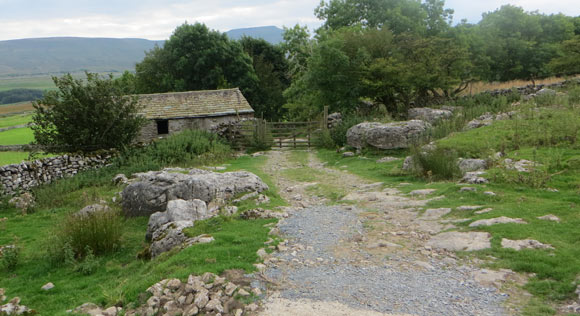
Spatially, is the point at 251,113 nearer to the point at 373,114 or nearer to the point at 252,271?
the point at 373,114

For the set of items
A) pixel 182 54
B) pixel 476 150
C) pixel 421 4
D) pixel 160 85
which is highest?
pixel 421 4

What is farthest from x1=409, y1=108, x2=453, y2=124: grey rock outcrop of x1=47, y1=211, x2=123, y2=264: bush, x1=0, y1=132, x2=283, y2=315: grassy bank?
x1=47, y1=211, x2=123, y2=264: bush

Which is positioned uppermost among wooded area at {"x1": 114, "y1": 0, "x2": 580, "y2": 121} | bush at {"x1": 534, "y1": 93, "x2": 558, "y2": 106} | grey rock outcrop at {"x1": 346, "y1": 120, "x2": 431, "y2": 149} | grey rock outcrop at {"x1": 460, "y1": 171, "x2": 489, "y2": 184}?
wooded area at {"x1": 114, "y1": 0, "x2": 580, "y2": 121}

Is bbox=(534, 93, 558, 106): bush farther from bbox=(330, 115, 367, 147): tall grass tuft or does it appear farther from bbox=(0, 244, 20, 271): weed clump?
bbox=(0, 244, 20, 271): weed clump

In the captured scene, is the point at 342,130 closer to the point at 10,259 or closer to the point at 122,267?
the point at 122,267

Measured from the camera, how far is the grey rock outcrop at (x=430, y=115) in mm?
21234

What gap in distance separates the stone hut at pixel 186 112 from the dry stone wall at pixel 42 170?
28.5ft

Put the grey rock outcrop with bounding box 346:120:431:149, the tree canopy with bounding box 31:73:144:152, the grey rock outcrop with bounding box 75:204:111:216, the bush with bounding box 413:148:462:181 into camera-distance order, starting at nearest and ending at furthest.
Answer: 1. the grey rock outcrop with bounding box 75:204:111:216
2. the bush with bounding box 413:148:462:181
3. the tree canopy with bounding box 31:73:144:152
4. the grey rock outcrop with bounding box 346:120:431:149

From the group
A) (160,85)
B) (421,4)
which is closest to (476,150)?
(421,4)

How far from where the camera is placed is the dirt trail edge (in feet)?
15.9

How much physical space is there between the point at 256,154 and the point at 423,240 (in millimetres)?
15783

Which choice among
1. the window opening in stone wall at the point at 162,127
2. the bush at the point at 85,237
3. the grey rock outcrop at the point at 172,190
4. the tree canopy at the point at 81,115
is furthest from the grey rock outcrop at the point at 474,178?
the window opening in stone wall at the point at 162,127

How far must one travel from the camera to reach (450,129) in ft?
59.9

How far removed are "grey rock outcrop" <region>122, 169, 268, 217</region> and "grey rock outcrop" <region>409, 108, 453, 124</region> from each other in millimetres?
13497
